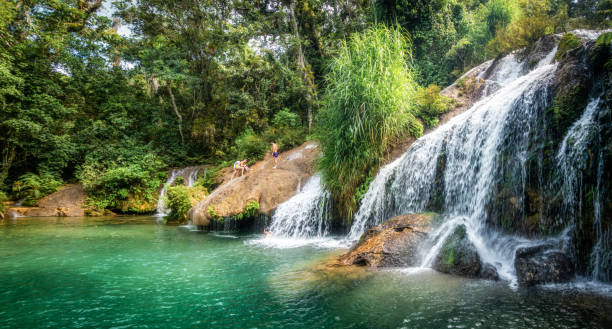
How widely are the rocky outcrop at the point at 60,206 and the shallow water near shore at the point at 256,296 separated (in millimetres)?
8903

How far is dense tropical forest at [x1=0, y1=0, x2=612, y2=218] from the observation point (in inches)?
556

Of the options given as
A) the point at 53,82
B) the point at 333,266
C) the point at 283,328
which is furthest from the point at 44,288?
the point at 53,82

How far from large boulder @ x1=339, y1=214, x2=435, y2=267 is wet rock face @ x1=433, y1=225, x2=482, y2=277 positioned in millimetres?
409

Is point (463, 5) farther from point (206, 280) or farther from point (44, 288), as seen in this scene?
point (44, 288)

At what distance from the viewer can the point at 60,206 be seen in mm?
13945

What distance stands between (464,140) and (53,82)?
63.8ft

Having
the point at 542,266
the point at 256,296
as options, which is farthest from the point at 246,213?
the point at 542,266

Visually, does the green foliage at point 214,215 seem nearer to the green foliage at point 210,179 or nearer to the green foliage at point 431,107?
the green foliage at point 210,179

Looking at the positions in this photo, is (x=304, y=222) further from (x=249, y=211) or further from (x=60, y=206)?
(x=60, y=206)

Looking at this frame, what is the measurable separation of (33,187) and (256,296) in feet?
54.2

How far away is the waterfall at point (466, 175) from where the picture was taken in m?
4.91

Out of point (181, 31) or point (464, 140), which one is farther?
point (181, 31)

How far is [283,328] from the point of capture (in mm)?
2916

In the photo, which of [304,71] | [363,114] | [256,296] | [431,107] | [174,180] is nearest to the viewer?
[256,296]
